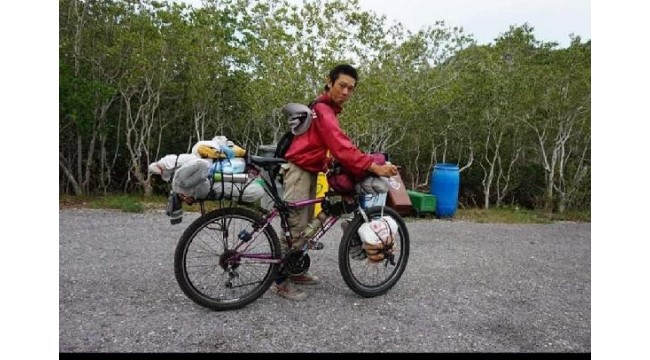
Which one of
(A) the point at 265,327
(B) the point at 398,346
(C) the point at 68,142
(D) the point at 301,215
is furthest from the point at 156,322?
(C) the point at 68,142

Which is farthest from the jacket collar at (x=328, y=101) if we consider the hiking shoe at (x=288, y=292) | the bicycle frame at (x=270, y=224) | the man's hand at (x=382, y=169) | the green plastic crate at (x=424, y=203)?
the green plastic crate at (x=424, y=203)

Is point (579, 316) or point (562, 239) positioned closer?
point (579, 316)

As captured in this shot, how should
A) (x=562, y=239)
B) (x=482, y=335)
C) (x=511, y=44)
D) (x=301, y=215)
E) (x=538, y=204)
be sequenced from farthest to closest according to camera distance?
(x=511, y=44) → (x=538, y=204) → (x=562, y=239) → (x=301, y=215) → (x=482, y=335)

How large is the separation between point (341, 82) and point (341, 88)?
4cm

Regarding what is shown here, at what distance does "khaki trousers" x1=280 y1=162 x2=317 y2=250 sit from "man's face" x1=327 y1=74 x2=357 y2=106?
49 centimetres

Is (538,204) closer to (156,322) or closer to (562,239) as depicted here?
(562,239)

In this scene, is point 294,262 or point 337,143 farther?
point 294,262

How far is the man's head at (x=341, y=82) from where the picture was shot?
8.45 ft

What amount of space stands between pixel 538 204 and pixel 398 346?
268 inches

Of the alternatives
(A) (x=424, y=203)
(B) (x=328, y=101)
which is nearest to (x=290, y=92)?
(A) (x=424, y=203)

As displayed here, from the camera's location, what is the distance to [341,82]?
257 cm

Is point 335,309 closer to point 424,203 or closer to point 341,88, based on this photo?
point 341,88

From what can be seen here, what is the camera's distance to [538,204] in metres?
8.04

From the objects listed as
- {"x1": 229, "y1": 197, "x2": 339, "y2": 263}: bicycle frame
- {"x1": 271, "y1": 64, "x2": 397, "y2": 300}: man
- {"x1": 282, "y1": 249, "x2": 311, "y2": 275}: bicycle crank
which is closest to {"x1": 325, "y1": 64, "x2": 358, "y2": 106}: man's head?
{"x1": 271, "y1": 64, "x2": 397, "y2": 300}: man
